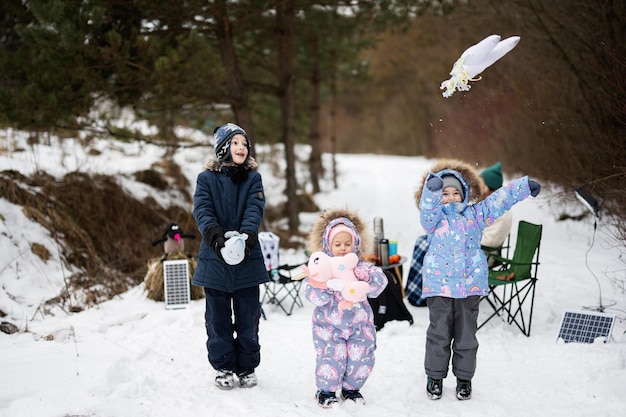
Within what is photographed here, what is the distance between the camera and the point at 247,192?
4090mm

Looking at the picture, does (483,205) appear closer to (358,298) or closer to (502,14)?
(358,298)

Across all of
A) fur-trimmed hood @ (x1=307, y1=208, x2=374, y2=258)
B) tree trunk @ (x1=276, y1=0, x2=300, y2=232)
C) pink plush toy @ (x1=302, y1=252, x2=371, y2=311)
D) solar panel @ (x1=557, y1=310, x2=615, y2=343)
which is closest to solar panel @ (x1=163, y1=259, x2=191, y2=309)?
fur-trimmed hood @ (x1=307, y1=208, x2=374, y2=258)

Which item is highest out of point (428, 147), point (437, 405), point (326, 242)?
point (428, 147)

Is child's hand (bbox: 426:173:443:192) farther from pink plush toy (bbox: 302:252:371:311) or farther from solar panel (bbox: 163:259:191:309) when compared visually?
solar panel (bbox: 163:259:191:309)

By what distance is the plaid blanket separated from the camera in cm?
621

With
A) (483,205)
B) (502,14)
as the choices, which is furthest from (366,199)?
(483,205)

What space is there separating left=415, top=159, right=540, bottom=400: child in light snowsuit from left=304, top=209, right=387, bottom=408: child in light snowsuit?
0.46 m

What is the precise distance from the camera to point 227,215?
4066mm

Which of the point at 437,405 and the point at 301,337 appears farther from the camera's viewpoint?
the point at 301,337

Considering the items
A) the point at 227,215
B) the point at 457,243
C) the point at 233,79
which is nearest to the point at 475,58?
the point at 457,243

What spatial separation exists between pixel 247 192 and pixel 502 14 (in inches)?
241

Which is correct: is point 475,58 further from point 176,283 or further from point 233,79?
point 233,79

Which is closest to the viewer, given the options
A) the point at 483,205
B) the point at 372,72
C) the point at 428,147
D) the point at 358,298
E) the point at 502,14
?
the point at 358,298

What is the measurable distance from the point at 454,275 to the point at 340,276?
2.72ft
